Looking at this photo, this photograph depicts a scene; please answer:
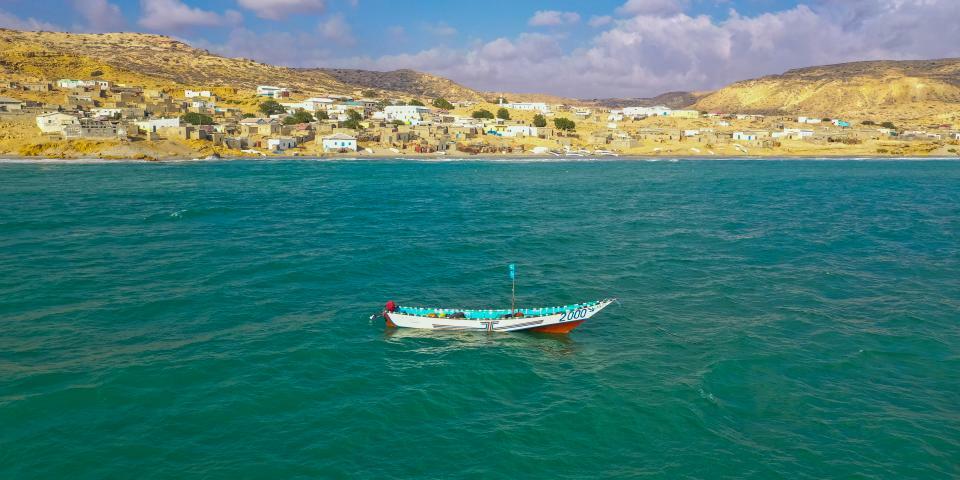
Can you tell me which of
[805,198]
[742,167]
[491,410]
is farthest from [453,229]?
[742,167]

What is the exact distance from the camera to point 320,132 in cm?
13638

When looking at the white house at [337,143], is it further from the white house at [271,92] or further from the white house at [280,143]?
the white house at [271,92]

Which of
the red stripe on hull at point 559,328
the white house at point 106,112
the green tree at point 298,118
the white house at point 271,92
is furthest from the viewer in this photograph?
the white house at point 271,92

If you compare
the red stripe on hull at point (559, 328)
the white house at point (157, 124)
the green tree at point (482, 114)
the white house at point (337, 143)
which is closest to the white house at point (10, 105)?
the white house at point (157, 124)

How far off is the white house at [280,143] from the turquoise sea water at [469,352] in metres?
67.5

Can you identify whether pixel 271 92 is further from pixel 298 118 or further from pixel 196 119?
pixel 196 119

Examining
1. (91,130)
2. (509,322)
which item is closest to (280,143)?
(91,130)

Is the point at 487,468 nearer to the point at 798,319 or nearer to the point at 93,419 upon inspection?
the point at 93,419

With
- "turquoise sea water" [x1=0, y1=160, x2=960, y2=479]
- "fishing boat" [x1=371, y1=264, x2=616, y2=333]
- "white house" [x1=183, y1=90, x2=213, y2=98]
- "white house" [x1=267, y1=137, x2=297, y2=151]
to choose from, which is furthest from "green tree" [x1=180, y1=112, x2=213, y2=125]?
"fishing boat" [x1=371, y1=264, x2=616, y2=333]

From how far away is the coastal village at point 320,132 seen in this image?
110m

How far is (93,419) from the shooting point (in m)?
20.3

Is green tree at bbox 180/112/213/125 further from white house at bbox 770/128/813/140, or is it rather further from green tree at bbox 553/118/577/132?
white house at bbox 770/128/813/140

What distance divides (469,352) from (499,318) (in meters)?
2.33

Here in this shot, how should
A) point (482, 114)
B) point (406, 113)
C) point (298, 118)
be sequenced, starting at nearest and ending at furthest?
point (298, 118) < point (406, 113) < point (482, 114)
